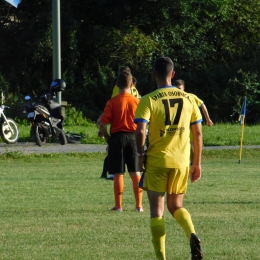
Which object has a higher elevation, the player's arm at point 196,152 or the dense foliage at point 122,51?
the dense foliage at point 122,51

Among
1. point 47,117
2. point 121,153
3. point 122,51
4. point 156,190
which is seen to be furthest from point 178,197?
point 122,51

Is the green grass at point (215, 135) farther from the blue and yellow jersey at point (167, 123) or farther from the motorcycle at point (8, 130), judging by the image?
the blue and yellow jersey at point (167, 123)

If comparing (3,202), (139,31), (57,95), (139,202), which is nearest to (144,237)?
(139,202)

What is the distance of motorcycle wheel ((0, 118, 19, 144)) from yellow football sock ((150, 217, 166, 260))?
1610cm

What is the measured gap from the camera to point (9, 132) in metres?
23.5

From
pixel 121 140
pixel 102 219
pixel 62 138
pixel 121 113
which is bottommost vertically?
pixel 102 219

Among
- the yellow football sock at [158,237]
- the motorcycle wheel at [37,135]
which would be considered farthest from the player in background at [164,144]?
the motorcycle wheel at [37,135]

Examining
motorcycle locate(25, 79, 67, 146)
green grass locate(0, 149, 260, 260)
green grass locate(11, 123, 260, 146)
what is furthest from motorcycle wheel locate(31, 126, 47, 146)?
green grass locate(0, 149, 260, 260)

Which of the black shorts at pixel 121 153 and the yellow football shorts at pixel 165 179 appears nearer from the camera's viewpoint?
the yellow football shorts at pixel 165 179

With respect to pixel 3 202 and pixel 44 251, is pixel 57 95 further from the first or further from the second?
pixel 44 251

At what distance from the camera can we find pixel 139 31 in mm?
33500

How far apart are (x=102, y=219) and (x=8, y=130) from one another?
1362cm

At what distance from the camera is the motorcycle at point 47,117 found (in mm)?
23144

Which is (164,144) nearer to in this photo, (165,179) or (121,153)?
(165,179)
